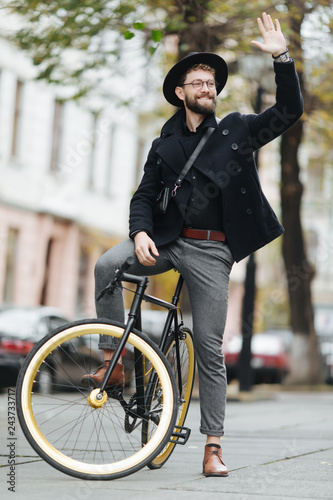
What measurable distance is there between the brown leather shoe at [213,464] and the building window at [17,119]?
2309cm

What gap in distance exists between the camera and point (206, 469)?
5.18m

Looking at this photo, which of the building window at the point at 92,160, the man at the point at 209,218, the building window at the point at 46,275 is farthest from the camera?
the building window at the point at 92,160

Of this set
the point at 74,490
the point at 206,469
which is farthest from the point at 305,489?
the point at 74,490

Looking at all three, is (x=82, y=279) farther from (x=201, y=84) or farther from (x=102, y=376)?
(x=102, y=376)

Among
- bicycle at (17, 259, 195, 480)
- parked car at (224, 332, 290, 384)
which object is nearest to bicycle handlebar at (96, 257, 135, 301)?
bicycle at (17, 259, 195, 480)

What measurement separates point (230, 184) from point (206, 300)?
0.58m

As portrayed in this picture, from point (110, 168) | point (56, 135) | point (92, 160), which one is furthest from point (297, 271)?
point (110, 168)

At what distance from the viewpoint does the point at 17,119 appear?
2781 cm

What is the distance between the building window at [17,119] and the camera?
90.8 feet

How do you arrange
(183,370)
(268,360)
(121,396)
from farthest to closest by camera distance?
(268,360) < (183,370) < (121,396)

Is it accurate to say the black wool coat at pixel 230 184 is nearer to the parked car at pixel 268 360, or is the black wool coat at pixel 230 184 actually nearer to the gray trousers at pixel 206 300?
the gray trousers at pixel 206 300

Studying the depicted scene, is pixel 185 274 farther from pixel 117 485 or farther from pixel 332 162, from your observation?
pixel 332 162

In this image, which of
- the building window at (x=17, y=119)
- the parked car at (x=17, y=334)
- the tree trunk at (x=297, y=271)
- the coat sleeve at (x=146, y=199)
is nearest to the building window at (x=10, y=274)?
the building window at (x=17, y=119)

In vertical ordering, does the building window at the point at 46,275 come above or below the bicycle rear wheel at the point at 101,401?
above
